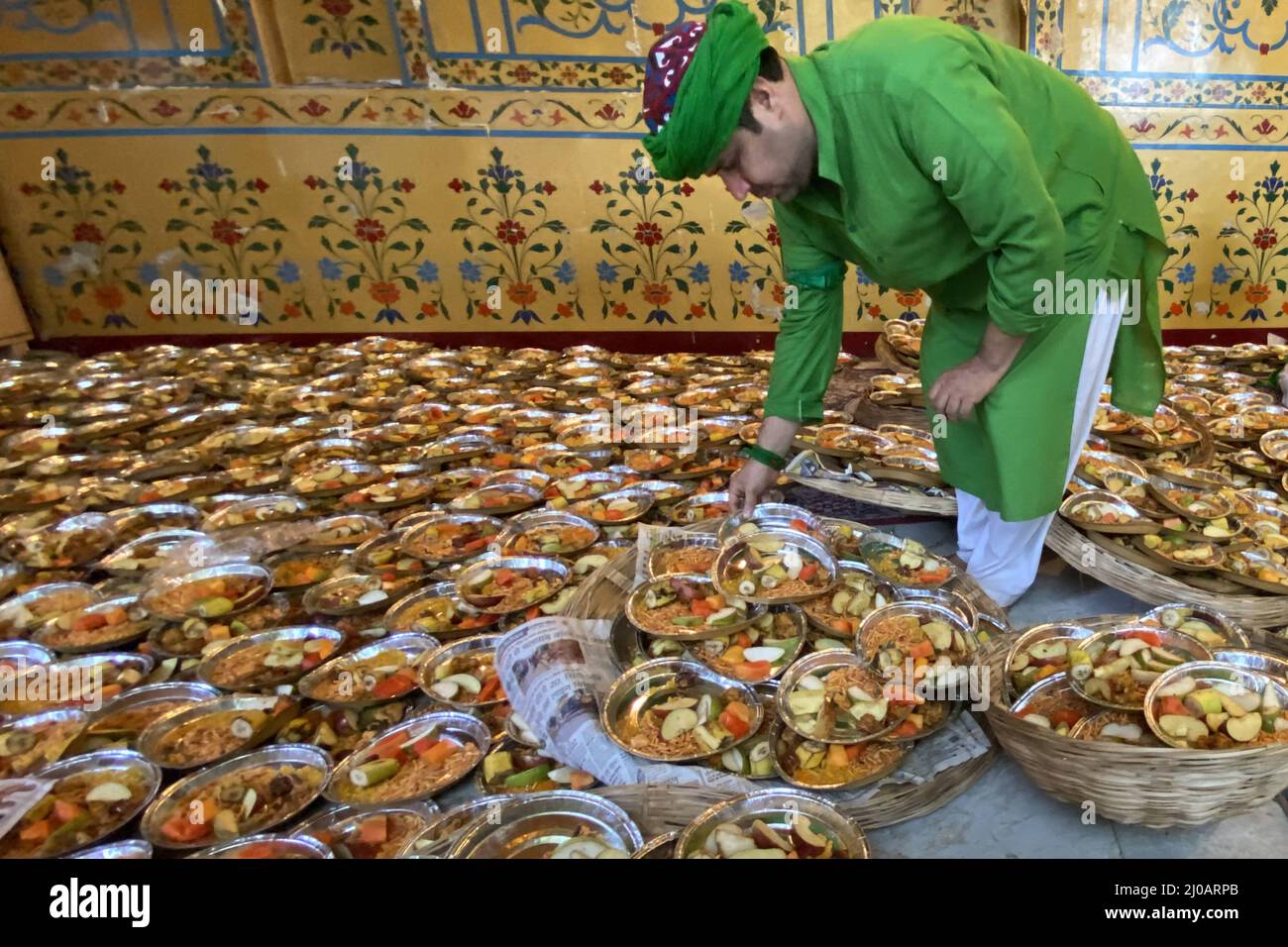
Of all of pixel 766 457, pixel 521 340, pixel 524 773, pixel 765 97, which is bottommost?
pixel 524 773

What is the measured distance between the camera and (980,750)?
1.42m

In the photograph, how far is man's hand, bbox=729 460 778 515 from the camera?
197cm

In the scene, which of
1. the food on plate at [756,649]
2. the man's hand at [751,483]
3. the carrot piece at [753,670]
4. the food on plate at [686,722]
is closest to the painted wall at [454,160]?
the man's hand at [751,483]

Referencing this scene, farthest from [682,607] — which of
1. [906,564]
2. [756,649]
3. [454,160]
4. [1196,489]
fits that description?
[454,160]

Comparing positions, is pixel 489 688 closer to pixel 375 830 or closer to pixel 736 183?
pixel 375 830

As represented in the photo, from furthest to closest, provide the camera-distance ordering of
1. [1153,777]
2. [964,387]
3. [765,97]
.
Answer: [964,387] → [765,97] → [1153,777]

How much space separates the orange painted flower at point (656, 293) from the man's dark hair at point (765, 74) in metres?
3.72

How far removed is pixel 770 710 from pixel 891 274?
3.14 ft

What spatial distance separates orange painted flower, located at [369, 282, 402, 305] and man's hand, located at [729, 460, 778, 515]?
12.4 feet

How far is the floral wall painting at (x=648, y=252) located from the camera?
4.74 metres

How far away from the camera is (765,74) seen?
1260 millimetres

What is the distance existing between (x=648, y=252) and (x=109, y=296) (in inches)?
144
